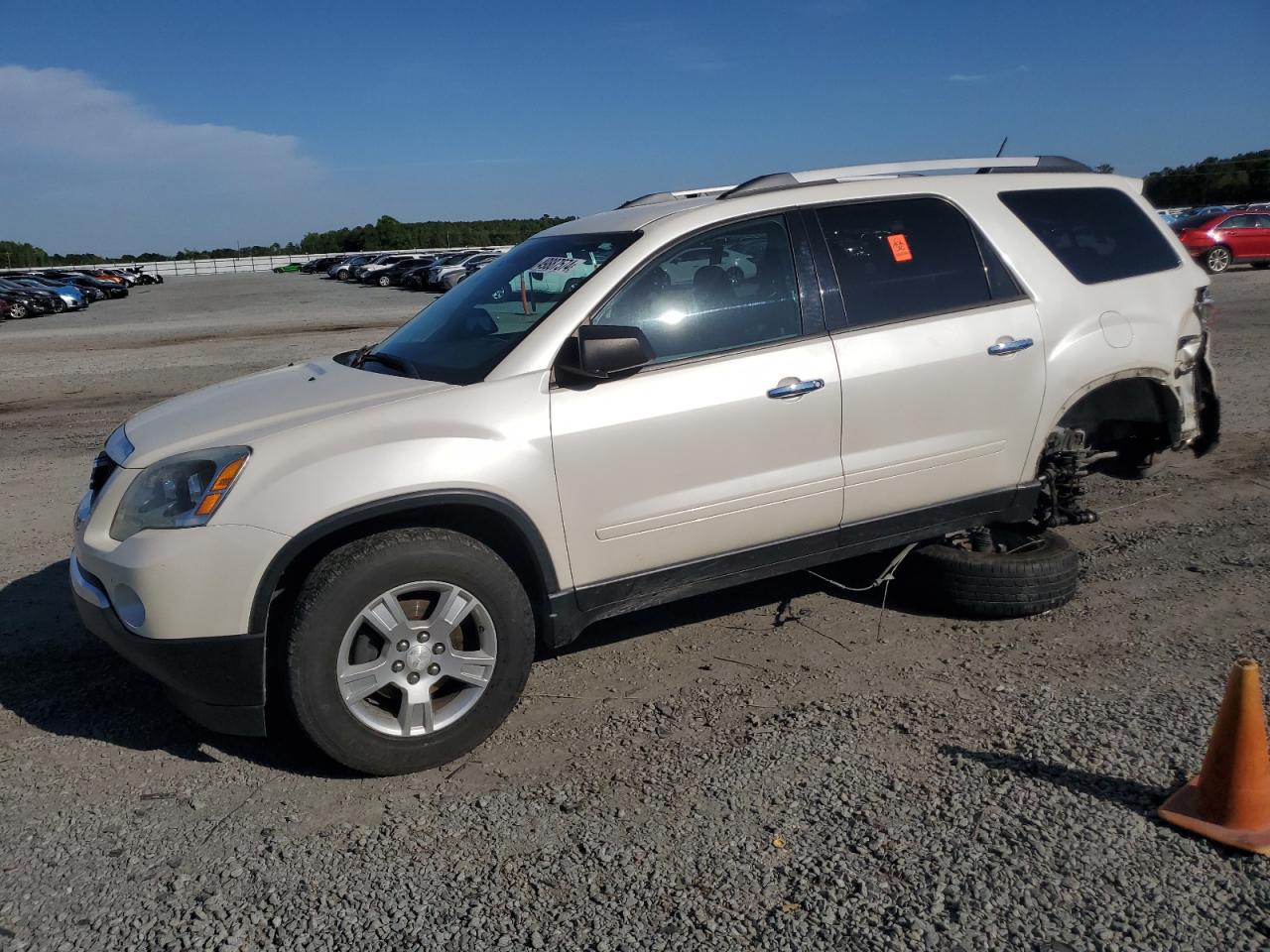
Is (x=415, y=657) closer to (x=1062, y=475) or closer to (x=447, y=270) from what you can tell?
(x=1062, y=475)

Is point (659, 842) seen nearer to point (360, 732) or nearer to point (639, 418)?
point (360, 732)

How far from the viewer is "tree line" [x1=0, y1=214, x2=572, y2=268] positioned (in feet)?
348

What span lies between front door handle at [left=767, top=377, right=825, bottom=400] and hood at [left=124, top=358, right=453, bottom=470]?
4.11 feet

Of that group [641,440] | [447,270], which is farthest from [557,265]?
[447,270]

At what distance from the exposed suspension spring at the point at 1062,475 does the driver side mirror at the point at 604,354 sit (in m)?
2.25

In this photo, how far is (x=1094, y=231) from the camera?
5.04 metres

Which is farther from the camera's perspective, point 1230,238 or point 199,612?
point 1230,238

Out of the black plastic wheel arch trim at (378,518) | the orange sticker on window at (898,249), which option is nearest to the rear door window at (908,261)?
the orange sticker on window at (898,249)

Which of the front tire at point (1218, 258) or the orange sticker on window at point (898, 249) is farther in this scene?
the front tire at point (1218, 258)

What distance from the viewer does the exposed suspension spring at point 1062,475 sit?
4961 mm

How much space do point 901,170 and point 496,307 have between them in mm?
1978

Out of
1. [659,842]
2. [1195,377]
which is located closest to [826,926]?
[659,842]

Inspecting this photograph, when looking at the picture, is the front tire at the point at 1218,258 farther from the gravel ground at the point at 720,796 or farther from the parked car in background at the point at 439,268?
the parked car in background at the point at 439,268

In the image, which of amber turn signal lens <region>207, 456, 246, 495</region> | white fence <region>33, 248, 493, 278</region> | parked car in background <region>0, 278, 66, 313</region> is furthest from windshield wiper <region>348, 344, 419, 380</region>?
white fence <region>33, 248, 493, 278</region>
